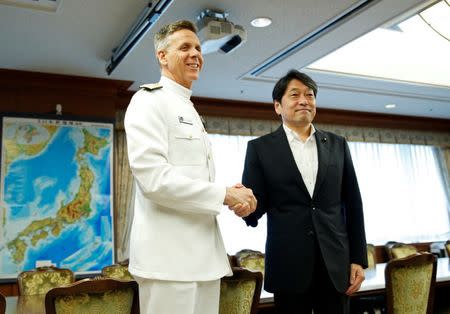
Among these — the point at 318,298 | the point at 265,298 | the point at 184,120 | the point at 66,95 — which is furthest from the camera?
the point at 66,95

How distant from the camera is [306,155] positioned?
4.92 ft

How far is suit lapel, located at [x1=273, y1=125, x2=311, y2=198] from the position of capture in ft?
4.63

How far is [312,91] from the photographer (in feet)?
5.06

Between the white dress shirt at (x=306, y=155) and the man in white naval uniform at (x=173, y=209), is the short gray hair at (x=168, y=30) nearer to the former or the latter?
the man in white naval uniform at (x=173, y=209)

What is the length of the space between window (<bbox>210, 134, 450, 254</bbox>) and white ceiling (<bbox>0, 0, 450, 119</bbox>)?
1579 mm

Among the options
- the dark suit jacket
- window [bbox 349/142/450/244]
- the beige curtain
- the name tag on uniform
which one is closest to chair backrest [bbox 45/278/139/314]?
the dark suit jacket

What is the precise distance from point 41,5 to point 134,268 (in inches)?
89.7

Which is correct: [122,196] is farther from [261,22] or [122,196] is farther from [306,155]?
[306,155]

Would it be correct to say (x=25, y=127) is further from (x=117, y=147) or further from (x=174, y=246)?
(x=174, y=246)

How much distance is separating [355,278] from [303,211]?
0.92 ft

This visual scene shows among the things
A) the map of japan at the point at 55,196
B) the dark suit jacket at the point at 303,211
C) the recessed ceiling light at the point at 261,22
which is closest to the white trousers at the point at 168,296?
the dark suit jacket at the point at 303,211

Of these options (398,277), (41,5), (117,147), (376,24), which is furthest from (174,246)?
(117,147)

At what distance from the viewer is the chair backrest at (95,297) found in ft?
4.47

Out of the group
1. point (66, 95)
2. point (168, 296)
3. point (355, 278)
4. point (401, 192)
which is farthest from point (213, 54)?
point (401, 192)
